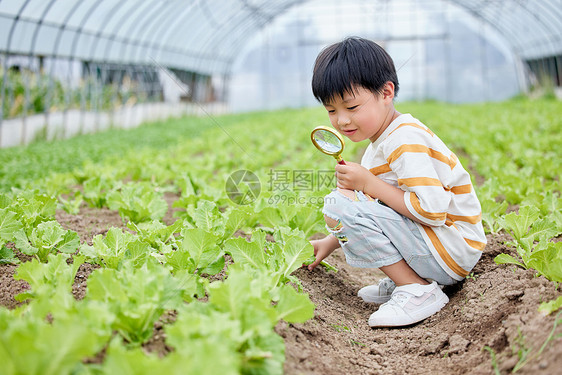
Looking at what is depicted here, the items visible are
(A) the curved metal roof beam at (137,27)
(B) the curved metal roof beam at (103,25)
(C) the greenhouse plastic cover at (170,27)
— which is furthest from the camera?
(A) the curved metal roof beam at (137,27)

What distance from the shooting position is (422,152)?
2273 mm

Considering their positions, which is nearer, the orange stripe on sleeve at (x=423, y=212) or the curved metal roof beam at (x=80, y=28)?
the orange stripe on sleeve at (x=423, y=212)

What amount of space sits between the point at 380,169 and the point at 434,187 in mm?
329

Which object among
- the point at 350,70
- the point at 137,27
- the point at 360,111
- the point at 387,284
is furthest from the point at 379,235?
the point at 137,27

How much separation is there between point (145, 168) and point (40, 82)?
26.2 ft

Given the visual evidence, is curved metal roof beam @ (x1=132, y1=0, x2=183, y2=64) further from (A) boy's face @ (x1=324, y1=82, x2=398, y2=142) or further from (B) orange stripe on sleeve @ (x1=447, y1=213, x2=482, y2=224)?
(B) orange stripe on sleeve @ (x1=447, y1=213, x2=482, y2=224)

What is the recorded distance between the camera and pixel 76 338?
122 centimetres

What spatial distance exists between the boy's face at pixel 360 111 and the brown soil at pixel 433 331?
0.77 meters

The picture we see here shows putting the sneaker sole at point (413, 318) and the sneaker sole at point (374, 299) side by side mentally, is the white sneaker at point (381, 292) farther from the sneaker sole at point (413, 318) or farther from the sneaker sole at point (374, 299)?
the sneaker sole at point (413, 318)

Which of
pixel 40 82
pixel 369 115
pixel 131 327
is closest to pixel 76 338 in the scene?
pixel 131 327

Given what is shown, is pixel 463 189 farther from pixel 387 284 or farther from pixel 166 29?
pixel 166 29

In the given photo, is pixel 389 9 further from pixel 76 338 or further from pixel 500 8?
pixel 76 338

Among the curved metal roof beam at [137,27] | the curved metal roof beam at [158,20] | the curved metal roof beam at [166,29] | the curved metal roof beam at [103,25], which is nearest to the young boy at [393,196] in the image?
the curved metal roof beam at [103,25]

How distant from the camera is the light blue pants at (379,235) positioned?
7.86ft
